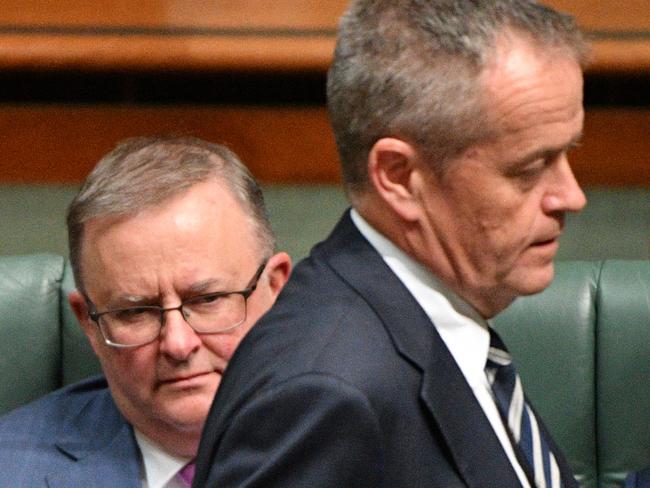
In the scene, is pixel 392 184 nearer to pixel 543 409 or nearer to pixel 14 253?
pixel 543 409

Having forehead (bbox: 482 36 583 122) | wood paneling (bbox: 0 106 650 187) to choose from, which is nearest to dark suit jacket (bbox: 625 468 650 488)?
wood paneling (bbox: 0 106 650 187)

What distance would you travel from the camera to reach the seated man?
1697 mm

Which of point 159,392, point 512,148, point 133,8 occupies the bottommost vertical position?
point 159,392

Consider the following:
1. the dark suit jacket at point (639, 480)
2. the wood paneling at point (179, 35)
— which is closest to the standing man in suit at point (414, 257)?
the dark suit jacket at point (639, 480)

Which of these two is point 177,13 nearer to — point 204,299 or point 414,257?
point 204,299

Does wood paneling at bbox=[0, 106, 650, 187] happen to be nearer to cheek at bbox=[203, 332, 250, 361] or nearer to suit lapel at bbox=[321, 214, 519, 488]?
cheek at bbox=[203, 332, 250, 361]

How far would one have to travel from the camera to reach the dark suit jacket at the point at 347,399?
1.02m

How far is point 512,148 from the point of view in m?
1.12

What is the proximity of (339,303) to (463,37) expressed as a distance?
0.80ft

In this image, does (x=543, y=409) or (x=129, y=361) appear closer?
(x=129, y=361)

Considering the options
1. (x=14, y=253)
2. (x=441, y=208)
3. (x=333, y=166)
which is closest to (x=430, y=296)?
(x=441, y=208)

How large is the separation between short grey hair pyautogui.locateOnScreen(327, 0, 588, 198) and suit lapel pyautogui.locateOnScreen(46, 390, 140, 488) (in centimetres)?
78

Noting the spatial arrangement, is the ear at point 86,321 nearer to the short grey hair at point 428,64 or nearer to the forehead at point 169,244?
the forehead at point 169,244

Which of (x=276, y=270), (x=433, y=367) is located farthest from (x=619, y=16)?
(x=433, y=367)
